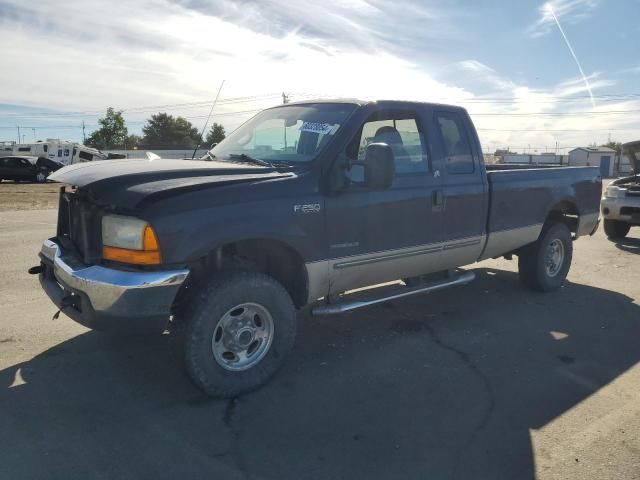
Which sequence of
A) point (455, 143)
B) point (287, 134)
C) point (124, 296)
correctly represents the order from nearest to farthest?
1. point (124, 296)
2. point (287, 134)
3. point (455, 143)

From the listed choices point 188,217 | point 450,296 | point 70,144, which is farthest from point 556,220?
point 70,144

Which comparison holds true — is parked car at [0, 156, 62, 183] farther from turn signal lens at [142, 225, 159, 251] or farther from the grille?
turn signal lens at [142, 225, 159, 251]

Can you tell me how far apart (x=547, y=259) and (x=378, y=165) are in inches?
141

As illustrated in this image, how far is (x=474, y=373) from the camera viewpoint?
4.15m

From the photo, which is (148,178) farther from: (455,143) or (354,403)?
(455,143)

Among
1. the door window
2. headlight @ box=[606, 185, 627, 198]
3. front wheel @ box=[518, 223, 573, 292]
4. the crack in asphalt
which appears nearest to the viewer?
the crack in asphalt

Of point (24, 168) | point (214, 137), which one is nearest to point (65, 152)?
point (24, 168)

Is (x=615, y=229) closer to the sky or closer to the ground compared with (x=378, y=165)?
closer to the ground

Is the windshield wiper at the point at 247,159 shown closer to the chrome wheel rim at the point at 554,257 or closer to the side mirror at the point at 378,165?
the side mirror at the point at 378,165

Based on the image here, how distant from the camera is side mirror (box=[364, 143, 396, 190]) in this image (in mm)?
3822

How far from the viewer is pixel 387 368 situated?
4.21 meters

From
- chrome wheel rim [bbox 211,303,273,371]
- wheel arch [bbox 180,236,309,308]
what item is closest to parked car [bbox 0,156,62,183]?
wheel arch [bbox 180,236,309,308]

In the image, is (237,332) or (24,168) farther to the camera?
(24,168)

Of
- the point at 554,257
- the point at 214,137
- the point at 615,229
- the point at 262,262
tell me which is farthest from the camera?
the point at 214,137
